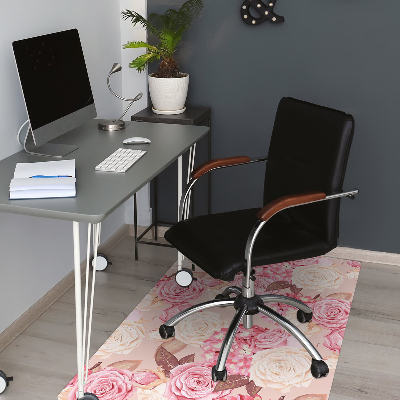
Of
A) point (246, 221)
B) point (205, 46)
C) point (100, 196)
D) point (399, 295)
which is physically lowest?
point (399, 295)

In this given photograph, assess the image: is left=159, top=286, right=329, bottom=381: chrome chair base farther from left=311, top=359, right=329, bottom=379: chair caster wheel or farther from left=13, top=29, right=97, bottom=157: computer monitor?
left=13, top=29, right=97, bottom=157: computer monitor

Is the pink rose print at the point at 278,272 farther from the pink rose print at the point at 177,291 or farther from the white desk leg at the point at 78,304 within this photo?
the white desk leg at the point at 78,304

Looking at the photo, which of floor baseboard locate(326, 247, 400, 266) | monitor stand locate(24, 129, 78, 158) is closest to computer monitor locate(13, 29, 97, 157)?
monitor stand locate(24, 129, 78, 158)

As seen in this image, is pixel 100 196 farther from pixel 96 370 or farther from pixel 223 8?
pixel 223 8

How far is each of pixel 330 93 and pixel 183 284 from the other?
134 centimetres

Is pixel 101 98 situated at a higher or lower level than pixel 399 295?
higher

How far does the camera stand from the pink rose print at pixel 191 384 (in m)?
2.46

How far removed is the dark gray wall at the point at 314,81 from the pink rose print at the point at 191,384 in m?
1.40

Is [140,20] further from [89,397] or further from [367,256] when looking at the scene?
A: [89,397]

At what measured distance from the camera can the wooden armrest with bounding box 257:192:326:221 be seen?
236 cm

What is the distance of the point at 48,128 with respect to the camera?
8.66 ft

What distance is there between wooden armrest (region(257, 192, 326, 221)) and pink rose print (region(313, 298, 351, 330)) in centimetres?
81

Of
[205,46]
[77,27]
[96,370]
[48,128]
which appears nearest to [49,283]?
[96,370]

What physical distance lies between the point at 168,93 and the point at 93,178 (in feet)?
3.77
